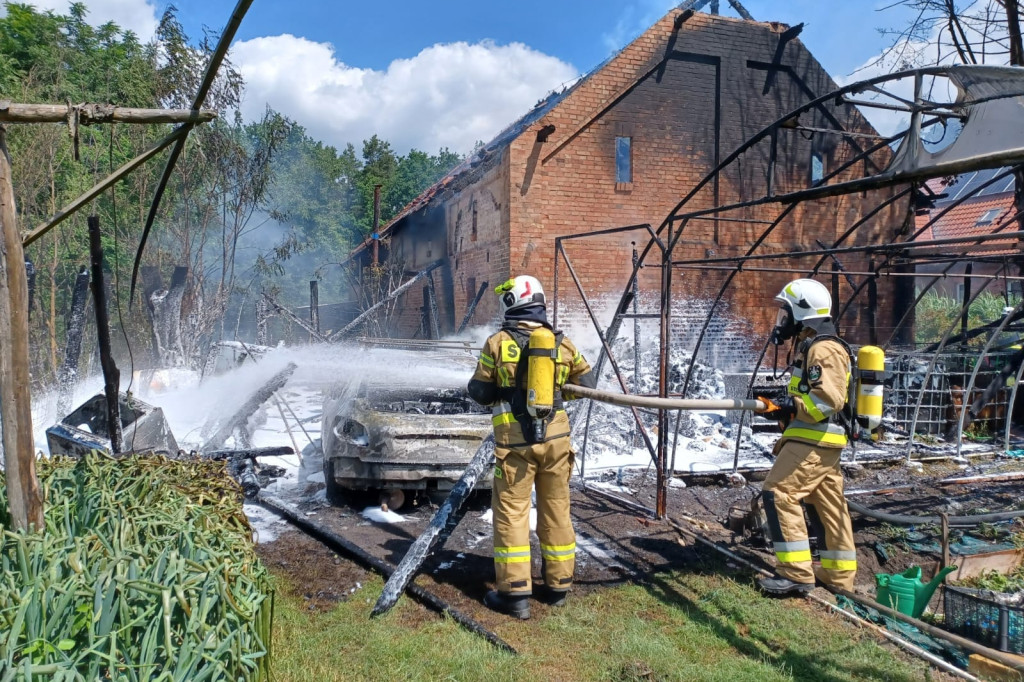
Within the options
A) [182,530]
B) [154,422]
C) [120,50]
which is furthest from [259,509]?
[120,50]

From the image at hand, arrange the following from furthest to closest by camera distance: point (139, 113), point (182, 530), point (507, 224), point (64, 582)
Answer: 1. point (507, 224)
2. point (139, 113)
3. point (182, 530)
4. point (64, 582)

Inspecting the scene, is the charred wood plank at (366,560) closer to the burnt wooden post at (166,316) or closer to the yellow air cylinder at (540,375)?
the yellow air cylinder at (540,375)

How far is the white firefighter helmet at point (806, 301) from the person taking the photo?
466 centimetres

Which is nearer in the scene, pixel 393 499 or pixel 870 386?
pixel 870 386

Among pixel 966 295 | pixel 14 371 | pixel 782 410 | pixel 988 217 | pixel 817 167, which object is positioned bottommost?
pixel 782 410

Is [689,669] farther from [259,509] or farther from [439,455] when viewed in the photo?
[259,509]

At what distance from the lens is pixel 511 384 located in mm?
4383

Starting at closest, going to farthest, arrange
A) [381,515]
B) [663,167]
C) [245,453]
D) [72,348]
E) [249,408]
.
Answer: [381,515] < [245,453] < [249,408] < [72,348] < [663,167]

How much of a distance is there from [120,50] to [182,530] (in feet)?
80.6

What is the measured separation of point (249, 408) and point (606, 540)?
196 inches

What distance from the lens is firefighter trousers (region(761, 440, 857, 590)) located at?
4.44 m

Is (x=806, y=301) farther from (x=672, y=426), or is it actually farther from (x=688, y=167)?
(x=688, y=167)

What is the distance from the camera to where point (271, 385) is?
320 inches

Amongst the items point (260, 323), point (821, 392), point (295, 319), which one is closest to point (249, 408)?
point (295, 319)
